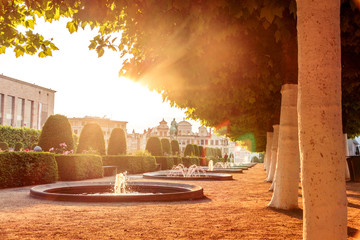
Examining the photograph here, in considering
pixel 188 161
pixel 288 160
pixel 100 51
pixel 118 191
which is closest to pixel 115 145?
pixel 188 161

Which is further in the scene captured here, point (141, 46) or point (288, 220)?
point (141, 46)

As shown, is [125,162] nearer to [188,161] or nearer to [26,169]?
[26,169]

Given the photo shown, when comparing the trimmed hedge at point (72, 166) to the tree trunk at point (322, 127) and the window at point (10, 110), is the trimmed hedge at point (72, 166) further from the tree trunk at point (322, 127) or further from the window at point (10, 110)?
the window at point (10, 110)

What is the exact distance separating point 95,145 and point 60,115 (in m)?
4.72

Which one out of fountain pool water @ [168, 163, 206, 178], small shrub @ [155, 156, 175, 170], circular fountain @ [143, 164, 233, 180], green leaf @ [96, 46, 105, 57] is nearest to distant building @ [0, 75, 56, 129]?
small shrub @ [155, 156, 175, 170]

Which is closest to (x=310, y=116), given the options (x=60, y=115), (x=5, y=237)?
(x=5, y=237)

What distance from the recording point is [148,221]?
614 cm

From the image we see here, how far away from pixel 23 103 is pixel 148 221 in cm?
6384

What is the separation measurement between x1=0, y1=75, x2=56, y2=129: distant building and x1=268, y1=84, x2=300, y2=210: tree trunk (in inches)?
2240

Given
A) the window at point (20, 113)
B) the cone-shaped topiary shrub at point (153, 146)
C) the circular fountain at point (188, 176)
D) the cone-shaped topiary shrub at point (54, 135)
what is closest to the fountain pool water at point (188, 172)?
the circular fountain at point (188, 176)

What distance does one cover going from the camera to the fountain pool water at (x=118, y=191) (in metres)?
8.86

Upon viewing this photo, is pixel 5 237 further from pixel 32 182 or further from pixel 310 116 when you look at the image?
pixel 32 182

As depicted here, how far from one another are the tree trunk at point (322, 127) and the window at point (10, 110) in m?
62.5

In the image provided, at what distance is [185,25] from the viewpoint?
6000mm
